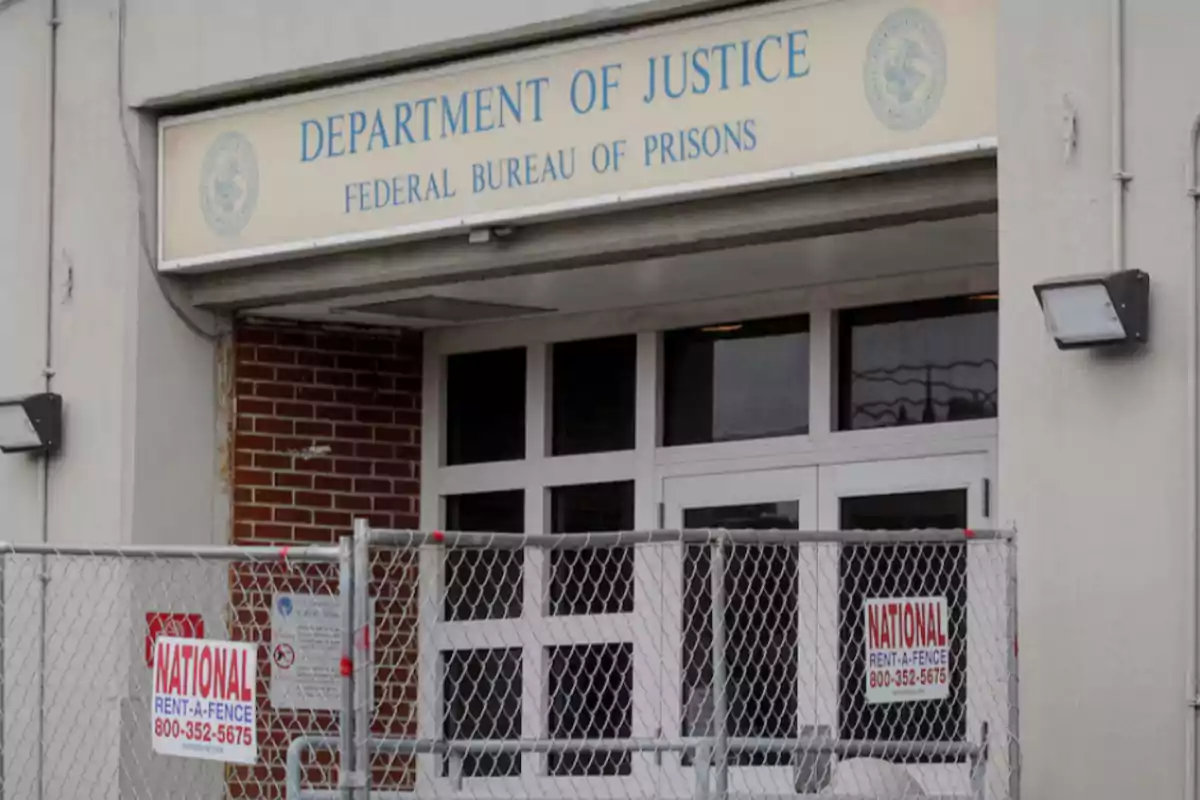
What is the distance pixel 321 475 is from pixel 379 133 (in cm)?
212

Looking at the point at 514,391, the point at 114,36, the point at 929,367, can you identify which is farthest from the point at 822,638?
the point at 114,36

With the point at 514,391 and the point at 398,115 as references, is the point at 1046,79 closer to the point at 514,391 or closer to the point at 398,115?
the point at 398,115

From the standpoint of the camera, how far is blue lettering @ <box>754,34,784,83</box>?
824 cm

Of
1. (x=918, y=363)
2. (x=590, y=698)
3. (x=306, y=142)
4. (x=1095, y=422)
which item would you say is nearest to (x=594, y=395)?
(x=590, y=698)

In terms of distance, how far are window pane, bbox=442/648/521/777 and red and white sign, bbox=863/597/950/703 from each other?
4.18 meters

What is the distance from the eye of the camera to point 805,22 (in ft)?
26.8

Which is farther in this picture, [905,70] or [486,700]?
[486,700]

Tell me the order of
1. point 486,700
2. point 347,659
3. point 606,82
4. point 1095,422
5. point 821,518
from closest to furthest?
point 347,659
point 1095,422
point 606,82
point 821,518
point 486,700

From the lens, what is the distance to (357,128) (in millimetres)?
9523

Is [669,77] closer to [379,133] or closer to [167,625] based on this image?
[379,133]

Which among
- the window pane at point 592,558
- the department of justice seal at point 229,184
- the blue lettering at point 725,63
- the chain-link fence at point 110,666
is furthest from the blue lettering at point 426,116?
the window pane at point 592,558

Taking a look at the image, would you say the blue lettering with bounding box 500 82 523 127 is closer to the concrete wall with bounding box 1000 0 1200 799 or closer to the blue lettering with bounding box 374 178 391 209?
the blue lettering with bounding box 374 178 391 209

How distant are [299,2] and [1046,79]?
142 inches

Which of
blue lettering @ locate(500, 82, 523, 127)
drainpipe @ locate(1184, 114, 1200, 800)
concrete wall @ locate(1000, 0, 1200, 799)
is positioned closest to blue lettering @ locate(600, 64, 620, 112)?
blue lettering @ locate(500, 82, 523, 127)
